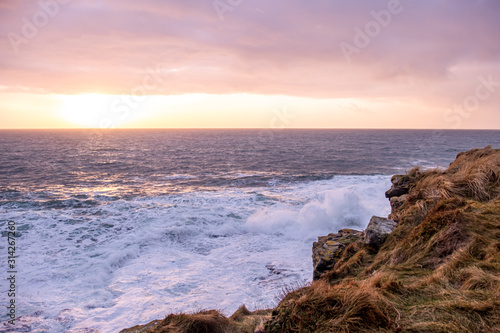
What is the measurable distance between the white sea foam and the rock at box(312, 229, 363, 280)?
269cm

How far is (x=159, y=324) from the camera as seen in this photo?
18.1 feet

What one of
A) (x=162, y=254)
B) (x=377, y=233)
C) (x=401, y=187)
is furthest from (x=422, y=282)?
(x=162, y=254)

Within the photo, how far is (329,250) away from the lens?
8445 millimetres

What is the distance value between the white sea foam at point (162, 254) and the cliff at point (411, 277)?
4.23 metres

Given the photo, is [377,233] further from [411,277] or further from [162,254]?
[162,254]

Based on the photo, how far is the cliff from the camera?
3.71 m

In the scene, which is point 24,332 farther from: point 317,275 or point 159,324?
point 317,275

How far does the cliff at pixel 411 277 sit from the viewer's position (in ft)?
12.2

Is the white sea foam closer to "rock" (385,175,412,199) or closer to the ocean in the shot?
the ocean

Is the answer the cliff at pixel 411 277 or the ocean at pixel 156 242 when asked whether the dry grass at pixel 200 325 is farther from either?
the ocean at pixel 156 242

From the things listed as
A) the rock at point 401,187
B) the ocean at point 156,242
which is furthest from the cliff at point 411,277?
the ocean at point 156,242

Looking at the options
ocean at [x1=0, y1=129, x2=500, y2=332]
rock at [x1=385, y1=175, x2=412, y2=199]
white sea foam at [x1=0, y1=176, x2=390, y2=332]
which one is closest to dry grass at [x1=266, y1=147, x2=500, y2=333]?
rock at [x1=385, y1=175, x2=412, y2=199]

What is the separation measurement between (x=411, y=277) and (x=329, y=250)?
127 inches

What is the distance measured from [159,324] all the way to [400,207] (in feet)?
28.4
